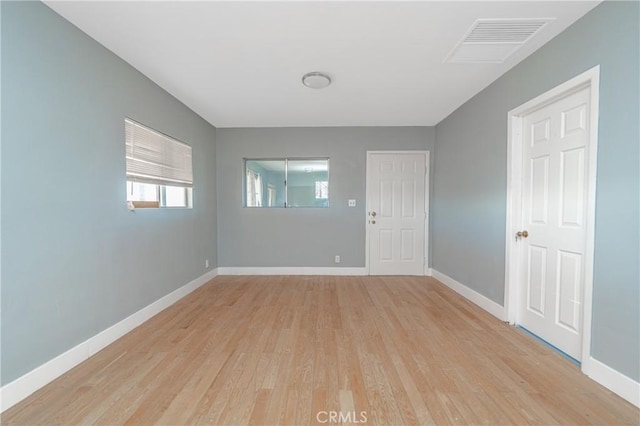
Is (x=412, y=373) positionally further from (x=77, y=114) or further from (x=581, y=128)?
(x=77, y=114)

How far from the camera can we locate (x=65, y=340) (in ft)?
6.00

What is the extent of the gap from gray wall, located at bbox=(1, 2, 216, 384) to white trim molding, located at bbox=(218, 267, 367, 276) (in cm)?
175

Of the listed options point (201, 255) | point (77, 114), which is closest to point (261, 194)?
point (201, 255)

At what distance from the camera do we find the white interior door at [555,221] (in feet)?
6.36

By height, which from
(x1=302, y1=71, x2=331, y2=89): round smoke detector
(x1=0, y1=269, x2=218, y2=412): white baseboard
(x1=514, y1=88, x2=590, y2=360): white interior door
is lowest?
(x1=0, y1=269, x2=218, y2=412): white baseboard

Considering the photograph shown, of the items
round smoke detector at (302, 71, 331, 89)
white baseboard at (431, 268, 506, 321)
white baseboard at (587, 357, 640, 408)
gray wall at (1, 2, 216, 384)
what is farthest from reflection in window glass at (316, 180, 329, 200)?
white baseboard at (587, 357, 640, 408)

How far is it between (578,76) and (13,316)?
13.5 ft

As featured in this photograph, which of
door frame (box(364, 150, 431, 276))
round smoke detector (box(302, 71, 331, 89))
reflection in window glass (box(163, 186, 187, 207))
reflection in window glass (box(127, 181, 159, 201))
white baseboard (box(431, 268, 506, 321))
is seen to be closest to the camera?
reflection in window glass (box(127, 181, 159, 201))

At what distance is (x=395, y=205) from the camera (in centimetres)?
442

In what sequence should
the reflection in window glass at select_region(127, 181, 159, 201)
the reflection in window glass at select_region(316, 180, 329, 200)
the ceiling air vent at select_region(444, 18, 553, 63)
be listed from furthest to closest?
the reflection in window glass at select_region(316, 180, 329, 200), the reflection in window glass at select_region(127, 181, 159, 201), the ceiling air vent at select_region(444, 18, 553, 63)

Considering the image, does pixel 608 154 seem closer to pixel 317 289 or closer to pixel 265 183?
pixel 317 289

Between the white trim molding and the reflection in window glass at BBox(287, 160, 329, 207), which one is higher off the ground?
the reflection in window glass at BBox(287, 160, 329, 207)

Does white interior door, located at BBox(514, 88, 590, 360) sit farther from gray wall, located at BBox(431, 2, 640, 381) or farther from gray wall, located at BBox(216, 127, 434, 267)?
gray wall, located at BBox(216, 127, 434, 267)

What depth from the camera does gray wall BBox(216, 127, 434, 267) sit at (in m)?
4.41
